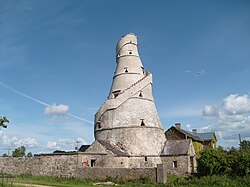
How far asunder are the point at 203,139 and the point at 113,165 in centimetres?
2325

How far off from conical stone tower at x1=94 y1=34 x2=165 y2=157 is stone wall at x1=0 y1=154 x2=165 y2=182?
19.7ft

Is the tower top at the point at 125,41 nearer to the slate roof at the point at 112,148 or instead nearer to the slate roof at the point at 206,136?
the slate roof at the point at 112,148

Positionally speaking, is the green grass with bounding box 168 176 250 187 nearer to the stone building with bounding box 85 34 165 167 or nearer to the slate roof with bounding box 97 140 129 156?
the slate roof with bounding box 97 140 129 156

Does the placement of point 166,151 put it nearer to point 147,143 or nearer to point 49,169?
point 147,143

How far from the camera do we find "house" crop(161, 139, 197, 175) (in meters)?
29.2

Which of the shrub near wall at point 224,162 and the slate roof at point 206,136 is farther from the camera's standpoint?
the slate roof at point 206,136

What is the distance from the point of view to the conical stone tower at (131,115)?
1188 inches

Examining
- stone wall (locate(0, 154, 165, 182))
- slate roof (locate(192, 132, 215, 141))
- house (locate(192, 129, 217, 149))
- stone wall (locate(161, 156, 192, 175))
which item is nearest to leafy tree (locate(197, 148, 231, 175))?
stone wall (locate(161, 156, 192, 175))

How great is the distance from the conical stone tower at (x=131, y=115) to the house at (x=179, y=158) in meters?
1.05

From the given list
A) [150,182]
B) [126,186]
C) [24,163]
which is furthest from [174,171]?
[24,163]

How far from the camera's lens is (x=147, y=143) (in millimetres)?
30328

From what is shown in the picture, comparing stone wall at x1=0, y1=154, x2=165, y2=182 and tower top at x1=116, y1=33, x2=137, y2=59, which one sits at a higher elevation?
tower top at x1=116, y1=33, x2=137, y2=59

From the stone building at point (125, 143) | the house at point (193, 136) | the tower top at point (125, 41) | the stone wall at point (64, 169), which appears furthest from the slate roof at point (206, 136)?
the stone wall at point (64, 169)

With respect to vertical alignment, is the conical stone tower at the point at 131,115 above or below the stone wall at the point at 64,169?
above
